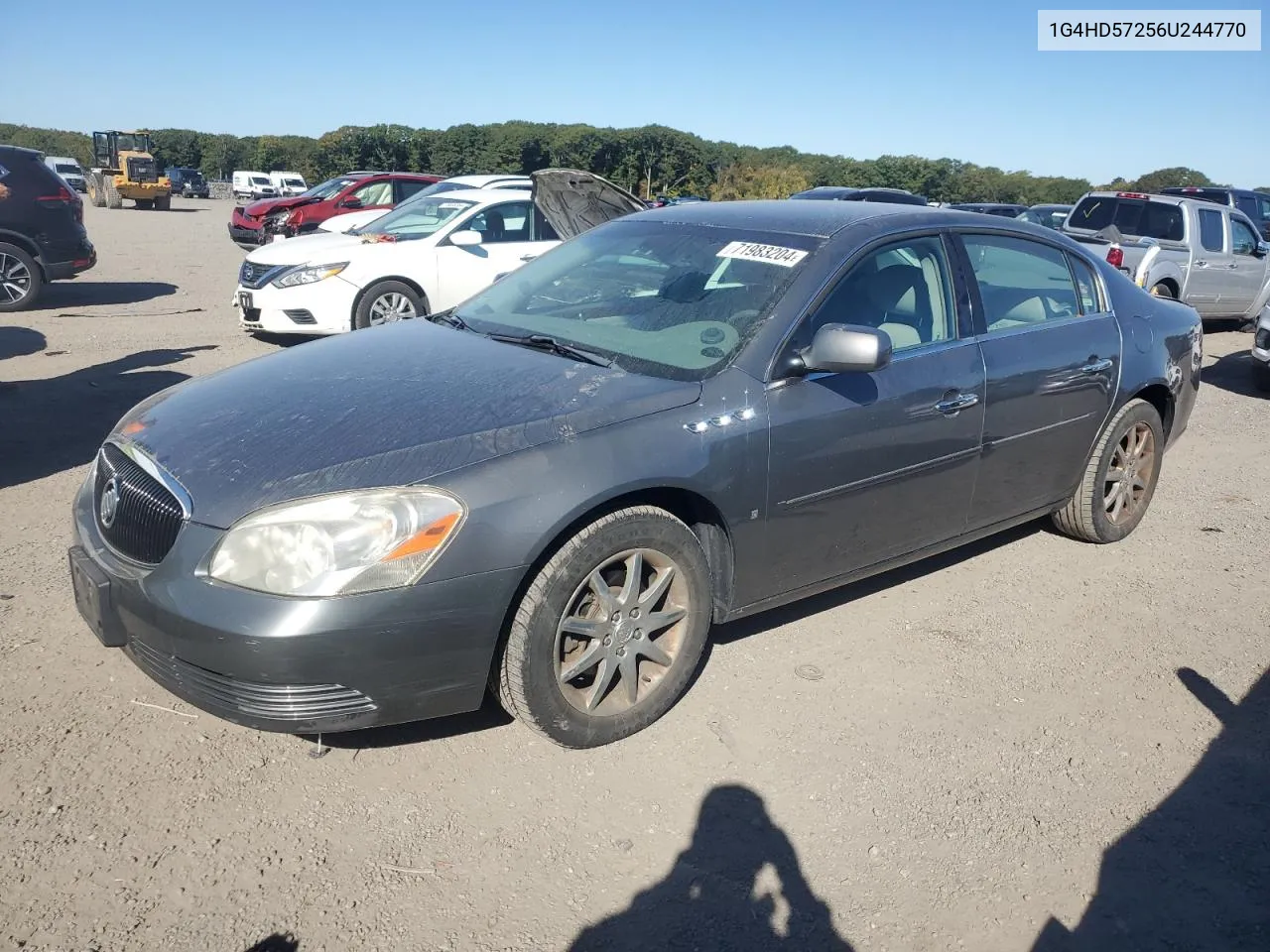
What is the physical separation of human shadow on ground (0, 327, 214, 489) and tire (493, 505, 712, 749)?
391 centimetres

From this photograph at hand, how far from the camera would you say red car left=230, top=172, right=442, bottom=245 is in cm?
A: 1858

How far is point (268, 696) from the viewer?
275 centimetres

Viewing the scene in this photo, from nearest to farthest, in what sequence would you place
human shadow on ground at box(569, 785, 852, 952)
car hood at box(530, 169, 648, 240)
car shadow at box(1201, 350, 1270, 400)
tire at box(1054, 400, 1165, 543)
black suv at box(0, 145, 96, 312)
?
human shadow on ground at box(569, 785, 852, 952)
tire at box(1054, 400, 1165, 543)
car hood at box(530, 169, 648, 240)
car shadow at box(1201, 350, 1270, 400)
black suv at box(0, 145, 96, 312)

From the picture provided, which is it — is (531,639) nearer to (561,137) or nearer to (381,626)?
(381,626)

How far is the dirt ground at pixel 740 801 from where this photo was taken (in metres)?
2.56

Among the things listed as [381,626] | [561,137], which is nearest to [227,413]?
[381,626]

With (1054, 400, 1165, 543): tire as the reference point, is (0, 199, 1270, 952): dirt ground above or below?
below

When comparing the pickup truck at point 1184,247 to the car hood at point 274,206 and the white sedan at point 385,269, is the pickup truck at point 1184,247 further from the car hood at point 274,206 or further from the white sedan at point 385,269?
the car hood at point 274,206

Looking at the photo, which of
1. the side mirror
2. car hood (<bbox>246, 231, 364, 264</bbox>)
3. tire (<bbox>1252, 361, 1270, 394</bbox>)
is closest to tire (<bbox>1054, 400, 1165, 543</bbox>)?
the side mirror

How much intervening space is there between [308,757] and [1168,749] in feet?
9.37

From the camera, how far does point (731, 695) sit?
12.0 feet

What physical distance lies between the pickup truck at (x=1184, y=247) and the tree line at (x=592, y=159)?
29.9 m

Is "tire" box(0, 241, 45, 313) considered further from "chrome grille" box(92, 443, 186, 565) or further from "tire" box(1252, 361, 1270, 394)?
"tire" box(1252, 361, 1270, 394)

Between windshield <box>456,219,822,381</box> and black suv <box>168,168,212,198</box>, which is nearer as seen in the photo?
windshield <box>456,219,822,381</box>
